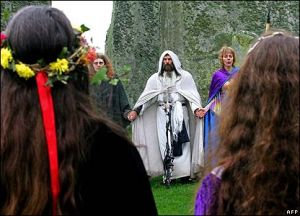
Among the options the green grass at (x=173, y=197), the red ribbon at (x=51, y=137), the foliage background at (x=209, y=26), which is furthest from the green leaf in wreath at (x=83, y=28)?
the foliage background at (x=209, y=26)

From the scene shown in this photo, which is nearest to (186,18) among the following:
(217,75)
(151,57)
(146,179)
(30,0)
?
(217,75)

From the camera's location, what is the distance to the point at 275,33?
3.00 metres

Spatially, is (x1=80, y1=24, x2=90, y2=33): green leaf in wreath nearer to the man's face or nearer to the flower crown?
the flower crown

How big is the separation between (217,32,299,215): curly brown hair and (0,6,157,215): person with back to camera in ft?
1.61

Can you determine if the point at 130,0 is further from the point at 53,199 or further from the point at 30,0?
the point at 53,199

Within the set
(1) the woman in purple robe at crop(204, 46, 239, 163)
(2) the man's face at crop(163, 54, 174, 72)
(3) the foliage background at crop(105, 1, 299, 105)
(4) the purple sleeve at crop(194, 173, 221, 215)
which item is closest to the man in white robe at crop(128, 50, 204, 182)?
(2) the man's face at crop(163, 54, 174, 72)

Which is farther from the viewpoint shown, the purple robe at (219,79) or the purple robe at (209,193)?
the purple robe at (219,79)

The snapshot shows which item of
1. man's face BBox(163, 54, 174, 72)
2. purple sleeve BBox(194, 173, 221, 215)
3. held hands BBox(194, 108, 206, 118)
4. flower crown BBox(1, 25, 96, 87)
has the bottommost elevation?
held hands BBox(194, 108, 206, 118)

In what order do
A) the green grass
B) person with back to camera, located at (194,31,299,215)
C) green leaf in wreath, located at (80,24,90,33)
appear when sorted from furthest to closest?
the green grass, green leaf in wreath, located at (80,24,90,33), person with back to camera, located at (194,31,299,215)

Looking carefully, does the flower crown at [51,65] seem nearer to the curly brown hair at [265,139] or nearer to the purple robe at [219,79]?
the curly brown hair at [265,139]

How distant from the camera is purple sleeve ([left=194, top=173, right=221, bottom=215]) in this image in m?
2.90

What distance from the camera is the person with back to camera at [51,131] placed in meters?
2.91

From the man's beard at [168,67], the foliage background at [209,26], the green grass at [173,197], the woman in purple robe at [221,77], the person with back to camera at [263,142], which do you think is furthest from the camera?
the foliage background at [209,26]

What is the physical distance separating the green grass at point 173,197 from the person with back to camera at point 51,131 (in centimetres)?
455
